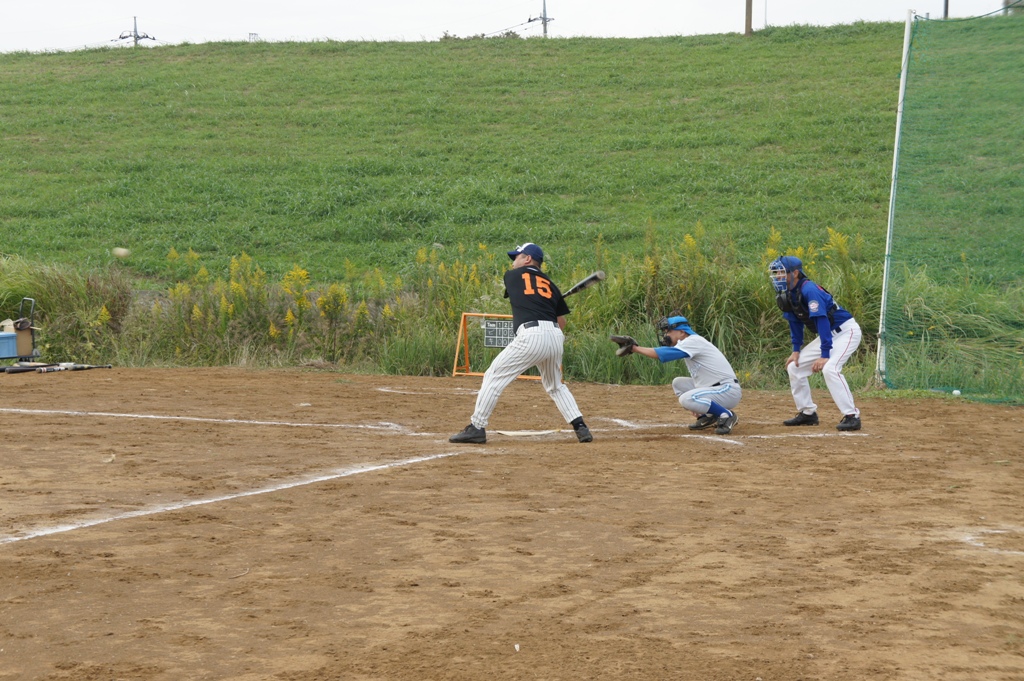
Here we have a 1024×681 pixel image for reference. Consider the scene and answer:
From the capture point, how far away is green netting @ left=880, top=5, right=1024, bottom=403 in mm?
14852

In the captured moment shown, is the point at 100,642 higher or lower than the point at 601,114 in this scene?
lower

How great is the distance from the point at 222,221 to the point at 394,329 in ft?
42.1

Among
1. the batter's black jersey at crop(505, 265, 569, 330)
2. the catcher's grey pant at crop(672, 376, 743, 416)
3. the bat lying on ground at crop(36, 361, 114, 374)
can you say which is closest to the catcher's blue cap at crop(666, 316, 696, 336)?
the catcher's grey pant at crop(672, 376, 743, 416)

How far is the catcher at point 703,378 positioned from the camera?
10.9 metres

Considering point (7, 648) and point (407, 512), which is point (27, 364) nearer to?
point (407, 512)

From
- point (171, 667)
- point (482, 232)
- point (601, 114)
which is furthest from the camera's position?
point (601, 114)

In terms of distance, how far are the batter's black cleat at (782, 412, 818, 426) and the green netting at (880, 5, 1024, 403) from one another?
140 inches

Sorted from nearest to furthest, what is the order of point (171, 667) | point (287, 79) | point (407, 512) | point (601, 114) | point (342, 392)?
1. point (171, 667)
2. point (407, 512)
3. point (342, 392)
4. point (601, 114)
5. point (287, 79)

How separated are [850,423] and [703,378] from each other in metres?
1.50

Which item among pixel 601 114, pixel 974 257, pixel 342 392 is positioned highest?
pixel 601 114

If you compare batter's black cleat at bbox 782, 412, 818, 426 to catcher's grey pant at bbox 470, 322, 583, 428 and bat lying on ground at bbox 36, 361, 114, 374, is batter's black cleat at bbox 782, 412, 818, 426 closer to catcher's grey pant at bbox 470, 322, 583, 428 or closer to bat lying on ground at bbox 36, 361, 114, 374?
catcher's grey pant at bbox 470, 322, 583, 428

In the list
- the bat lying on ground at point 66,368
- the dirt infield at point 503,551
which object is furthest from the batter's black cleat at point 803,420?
the bat lying on ground at point 66,368

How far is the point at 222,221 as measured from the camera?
1145 inches

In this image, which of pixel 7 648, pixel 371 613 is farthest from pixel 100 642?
pixel 371 613
